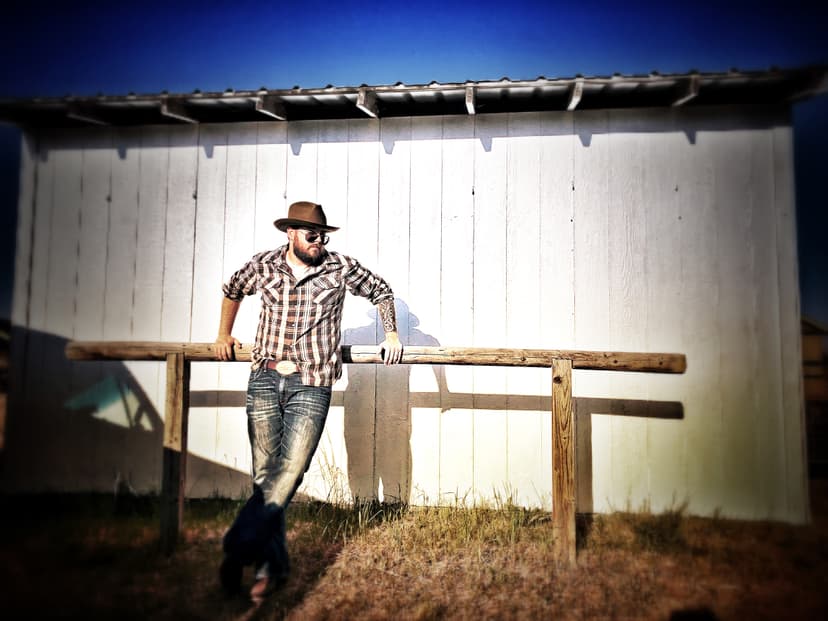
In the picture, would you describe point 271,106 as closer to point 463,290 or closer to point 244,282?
point 244,282

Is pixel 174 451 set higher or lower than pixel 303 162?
lower

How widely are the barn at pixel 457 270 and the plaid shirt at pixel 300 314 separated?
4.82 feet

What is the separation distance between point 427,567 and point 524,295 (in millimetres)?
2548

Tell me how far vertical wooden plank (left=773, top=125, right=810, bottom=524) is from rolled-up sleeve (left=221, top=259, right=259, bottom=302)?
4636mm

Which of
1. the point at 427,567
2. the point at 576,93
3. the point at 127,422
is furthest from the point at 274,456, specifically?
the point at 576,93

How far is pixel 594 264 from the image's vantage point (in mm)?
4613

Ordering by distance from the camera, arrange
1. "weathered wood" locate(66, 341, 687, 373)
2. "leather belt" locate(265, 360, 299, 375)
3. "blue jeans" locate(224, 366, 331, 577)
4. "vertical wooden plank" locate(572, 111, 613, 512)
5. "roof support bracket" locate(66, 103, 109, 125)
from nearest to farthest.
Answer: "blue jeans" locate(224, 366, 331, 577), "leather belt" locate(265, 360, 299, 375), "weathered wood" locate(66, 341, 687, 373), "vertical wooden plank" locate(572, 111, 613, 512), "roof support bracket" locate(66, 103, 109, 125)

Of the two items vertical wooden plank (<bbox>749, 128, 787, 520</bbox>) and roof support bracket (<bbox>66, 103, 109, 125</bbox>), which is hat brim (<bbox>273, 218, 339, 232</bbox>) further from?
vertical wooden plank (<bbox>749, 128, 787, 520</bbox>)

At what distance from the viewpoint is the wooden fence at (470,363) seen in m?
3.52

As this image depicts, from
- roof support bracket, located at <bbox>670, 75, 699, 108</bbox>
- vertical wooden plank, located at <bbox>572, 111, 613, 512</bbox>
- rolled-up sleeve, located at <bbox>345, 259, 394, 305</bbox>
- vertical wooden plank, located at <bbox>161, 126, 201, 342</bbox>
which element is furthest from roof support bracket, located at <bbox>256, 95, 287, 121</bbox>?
roof support bracket, located at <bbox>670, 75, 699, 108</bbox>

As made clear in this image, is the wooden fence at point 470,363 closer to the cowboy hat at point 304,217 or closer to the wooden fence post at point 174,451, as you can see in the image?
the wooden fence post at point 174,451

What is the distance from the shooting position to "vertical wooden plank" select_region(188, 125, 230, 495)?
4910mm

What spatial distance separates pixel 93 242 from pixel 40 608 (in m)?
→ 3.57

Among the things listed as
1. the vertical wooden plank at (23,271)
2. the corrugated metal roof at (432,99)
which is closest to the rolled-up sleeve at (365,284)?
the corrugated metal roof at (432,99)
